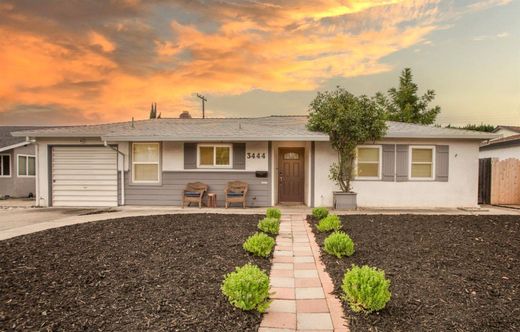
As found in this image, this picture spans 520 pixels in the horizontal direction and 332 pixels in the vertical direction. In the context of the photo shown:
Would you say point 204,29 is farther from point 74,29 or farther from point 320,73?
point 320,73

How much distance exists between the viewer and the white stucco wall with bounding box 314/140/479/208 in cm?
1155

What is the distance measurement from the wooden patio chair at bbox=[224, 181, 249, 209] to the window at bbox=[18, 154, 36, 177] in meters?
11.4

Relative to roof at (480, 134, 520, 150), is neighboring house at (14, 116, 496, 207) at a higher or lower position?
lower

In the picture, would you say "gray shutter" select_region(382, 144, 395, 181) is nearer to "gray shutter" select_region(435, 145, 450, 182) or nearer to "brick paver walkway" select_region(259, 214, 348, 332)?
"gray shutter" select_region(435, 145, 450, 182)

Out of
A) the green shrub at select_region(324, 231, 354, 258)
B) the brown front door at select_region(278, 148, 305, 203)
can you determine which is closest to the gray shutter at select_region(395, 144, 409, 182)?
the brown front door at select_region(278, 148, 305, 203)

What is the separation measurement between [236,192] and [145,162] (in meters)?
3.64

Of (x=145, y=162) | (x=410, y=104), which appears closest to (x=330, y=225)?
(x=145, y=162)

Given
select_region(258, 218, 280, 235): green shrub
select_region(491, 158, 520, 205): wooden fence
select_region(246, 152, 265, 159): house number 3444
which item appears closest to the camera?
select_region(258, 218, 280, 235): green shrub

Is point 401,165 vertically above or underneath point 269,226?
above

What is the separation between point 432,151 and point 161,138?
967 cm

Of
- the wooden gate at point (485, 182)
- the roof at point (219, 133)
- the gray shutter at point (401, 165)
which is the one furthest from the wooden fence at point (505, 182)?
the gray shutter at point (401, 165)

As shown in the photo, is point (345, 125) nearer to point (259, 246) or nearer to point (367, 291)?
point (259, 246)

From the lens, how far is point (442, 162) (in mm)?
11562

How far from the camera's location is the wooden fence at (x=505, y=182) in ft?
42.3
